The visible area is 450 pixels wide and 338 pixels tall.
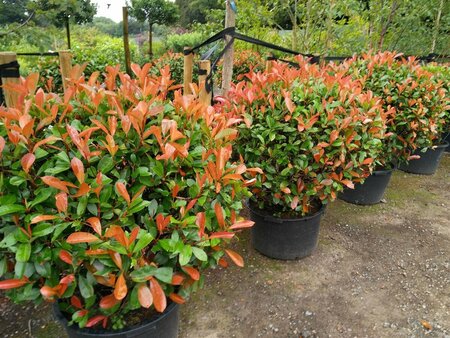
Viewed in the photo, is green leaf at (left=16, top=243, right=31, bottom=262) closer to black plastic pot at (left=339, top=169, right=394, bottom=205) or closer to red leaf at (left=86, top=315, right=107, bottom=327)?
red leaf at (left=86, top=315, right=107, bottom=327)

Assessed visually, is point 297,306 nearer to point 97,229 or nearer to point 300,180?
point 300,180

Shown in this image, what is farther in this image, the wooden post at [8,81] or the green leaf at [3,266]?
the wooden post at [8,81]

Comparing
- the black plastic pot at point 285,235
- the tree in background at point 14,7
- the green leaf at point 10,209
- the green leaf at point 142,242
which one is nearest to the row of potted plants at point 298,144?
the black plastic pot at point 285,235

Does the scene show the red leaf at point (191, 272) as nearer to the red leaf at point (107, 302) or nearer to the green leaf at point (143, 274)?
the green leaf at point (143, 274)

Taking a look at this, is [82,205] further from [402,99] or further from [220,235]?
[402,99]

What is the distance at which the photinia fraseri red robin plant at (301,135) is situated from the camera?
7.69 ft

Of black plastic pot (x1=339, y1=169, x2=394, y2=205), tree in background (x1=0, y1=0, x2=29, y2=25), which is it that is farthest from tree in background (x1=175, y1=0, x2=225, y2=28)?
black plastic pot (x1=339, y1=169, x2=394, y2=205)

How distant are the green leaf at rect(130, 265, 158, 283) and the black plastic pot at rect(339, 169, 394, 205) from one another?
286cm

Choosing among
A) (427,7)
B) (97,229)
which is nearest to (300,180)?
(97,229)

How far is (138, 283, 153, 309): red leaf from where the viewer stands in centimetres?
120

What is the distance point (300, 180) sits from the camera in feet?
7.97

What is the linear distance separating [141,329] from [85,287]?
1.21ft

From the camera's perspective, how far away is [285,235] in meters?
2.64

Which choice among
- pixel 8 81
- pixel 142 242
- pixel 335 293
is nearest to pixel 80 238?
pixel 142 242
